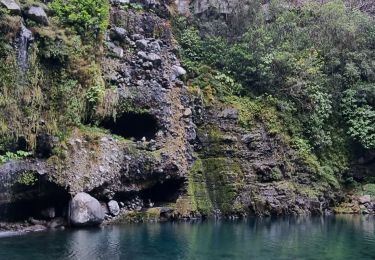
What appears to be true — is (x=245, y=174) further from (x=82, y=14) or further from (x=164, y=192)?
(x=82, y=14)

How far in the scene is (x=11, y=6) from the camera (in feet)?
68.0

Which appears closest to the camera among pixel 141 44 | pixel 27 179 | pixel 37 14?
pixel 27 179

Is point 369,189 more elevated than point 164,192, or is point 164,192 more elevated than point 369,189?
point 369,189

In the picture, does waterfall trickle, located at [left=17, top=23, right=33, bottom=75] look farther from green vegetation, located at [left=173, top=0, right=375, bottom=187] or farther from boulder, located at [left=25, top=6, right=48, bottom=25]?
green vegetation, located at [left=173, top=0, right=375, bottom=187]

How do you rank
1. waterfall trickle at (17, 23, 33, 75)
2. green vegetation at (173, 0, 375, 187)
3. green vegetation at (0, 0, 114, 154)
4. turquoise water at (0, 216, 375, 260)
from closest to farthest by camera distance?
turquoise water at (0, 216, 375, 260), green vegetation at (0, 0, 114, 154), waterfall trickle at (17, 23, 33, 75), green vegetation at (173, 0, 375, 187)

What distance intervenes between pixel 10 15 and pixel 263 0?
19.2 metres

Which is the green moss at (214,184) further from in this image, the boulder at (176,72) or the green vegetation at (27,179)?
the green vegetation at (27,179)

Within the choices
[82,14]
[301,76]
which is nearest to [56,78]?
[82,14]

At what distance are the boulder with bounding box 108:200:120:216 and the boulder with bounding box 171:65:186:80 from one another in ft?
27.8

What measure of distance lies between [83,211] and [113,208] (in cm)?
211

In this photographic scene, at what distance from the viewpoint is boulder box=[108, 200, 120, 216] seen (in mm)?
20797

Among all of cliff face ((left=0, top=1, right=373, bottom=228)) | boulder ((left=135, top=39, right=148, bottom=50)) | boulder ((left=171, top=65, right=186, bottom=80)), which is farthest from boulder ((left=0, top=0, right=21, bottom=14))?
boulder ((left=171, top=65, right=186, bottom=80))

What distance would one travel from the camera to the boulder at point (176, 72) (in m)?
26.6

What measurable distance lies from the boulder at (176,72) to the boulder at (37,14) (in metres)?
7.54
